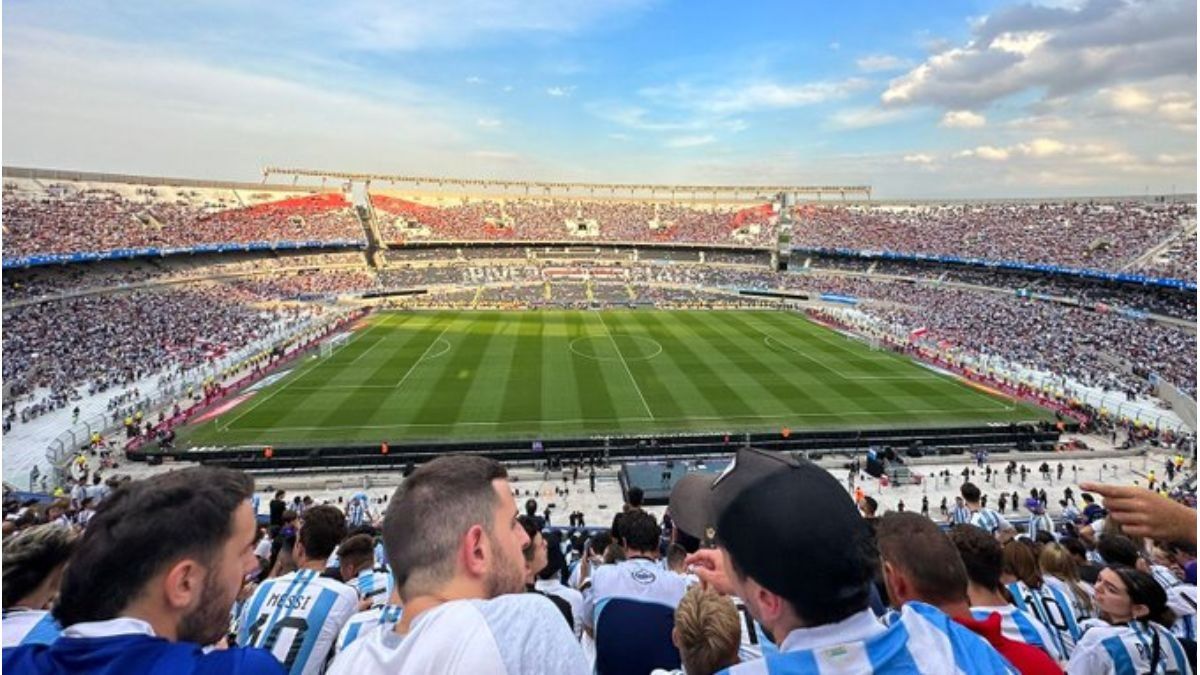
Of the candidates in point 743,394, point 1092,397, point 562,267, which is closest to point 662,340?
point 743,394

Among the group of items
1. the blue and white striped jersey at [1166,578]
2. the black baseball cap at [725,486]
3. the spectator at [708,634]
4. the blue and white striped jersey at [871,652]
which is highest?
the black baseball cap at [725,486]

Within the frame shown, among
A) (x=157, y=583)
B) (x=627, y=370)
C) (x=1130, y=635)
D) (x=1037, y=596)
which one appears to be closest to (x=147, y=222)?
(x=627, y=370)

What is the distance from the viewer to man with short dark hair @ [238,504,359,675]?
377 centimetres

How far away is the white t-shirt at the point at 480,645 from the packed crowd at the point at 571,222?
286 feet

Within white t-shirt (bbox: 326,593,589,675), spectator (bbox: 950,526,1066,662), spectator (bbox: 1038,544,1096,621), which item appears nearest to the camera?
white t-shirt (bbox: 326,593,589,675)

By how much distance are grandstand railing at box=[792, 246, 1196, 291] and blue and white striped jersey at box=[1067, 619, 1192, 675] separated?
5998 cm

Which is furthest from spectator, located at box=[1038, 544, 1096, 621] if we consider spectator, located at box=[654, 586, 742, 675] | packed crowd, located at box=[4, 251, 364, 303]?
packed crowd, located at box=[4, 251, 364, 303]

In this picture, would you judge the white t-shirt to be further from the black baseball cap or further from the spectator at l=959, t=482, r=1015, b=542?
the spectator at l=959, t=482, r=1015, b=542

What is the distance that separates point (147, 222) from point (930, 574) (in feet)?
262

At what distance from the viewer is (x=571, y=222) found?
9438 centimetres

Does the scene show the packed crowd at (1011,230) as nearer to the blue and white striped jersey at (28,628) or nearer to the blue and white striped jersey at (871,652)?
the blue and white striped jersey at (871,652)

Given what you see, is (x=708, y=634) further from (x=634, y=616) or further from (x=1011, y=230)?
(x=1011, y=230)

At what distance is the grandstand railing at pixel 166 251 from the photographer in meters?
48.5

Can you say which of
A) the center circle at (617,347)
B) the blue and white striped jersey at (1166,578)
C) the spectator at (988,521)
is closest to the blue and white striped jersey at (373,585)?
the blue and white striped jersey at (1166,578)
